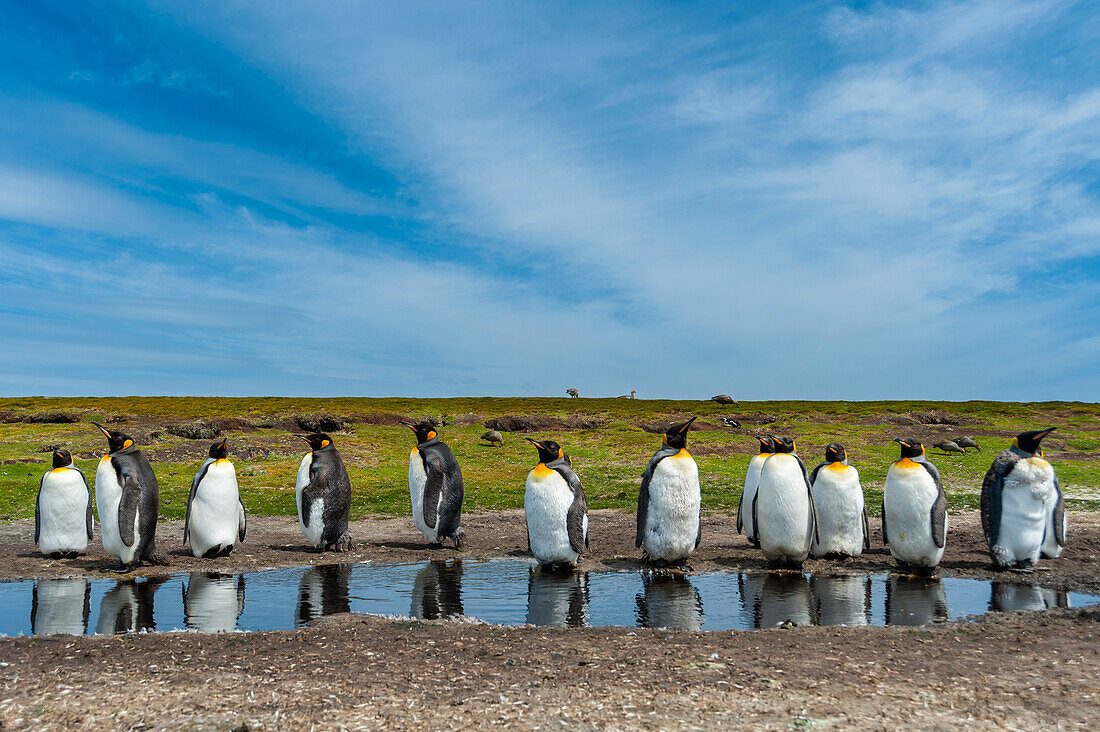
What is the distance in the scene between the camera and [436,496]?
11.7m

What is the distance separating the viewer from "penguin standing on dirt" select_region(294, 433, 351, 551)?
37.6 ft

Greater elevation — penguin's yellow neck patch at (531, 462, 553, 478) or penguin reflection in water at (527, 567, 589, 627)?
penguin's yellow neck patch at (531, 462, 553, 478)

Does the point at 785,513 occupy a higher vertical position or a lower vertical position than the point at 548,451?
lower

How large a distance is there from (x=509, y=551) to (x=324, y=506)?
9.68ft

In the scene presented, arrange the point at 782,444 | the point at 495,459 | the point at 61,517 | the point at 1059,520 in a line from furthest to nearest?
the point at 495,459 < the point at 61,517 < the point at 782,444 < the point at 1059,520

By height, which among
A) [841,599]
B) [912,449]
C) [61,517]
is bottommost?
[841,599]

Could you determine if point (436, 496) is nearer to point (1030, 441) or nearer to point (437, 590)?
point (437, 590)

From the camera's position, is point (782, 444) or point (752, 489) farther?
point (752, 489)

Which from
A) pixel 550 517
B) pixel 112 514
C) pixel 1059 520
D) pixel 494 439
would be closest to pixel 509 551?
pixel 550 517

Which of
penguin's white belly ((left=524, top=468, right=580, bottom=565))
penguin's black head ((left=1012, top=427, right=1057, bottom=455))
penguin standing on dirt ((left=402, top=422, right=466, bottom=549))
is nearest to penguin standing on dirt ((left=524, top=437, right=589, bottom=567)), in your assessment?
penguin's white belly ((left=524, top=468, right=580, bottom=565))

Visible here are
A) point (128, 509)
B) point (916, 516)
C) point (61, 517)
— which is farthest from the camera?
point (61, 517)

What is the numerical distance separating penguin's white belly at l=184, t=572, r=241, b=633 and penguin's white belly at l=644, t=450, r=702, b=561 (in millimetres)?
5142

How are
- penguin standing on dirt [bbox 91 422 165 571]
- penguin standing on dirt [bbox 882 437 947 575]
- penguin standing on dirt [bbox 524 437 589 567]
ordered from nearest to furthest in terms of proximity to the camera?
1. penguin standing on dirt [bbox 882 437 947 575]
2. penguin standing on dirt [bbox 524 437 589 567]
3. penguin standing on dirt [bbox 91 422 165 571]

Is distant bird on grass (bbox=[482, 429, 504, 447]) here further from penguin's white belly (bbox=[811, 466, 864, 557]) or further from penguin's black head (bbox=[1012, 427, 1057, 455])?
penguin's black head (bbox=[1012, 427, 1057, 455])
